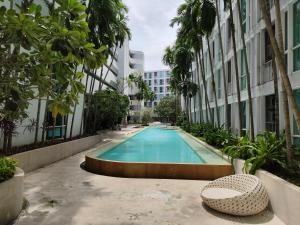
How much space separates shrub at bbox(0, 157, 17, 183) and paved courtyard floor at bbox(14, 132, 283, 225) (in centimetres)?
75

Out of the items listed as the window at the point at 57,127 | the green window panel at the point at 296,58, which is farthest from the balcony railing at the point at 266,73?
the window at the point at 57,127

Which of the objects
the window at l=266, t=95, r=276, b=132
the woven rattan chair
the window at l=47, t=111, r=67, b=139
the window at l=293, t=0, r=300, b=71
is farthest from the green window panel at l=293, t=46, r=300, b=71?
the window at l=47, t=111, r=67, b=139

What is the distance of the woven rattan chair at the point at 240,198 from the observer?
586 cm

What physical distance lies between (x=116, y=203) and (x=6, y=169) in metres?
2.28

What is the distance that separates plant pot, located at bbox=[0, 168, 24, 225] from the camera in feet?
17.4

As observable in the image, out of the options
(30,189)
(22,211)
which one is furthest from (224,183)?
(30,189)

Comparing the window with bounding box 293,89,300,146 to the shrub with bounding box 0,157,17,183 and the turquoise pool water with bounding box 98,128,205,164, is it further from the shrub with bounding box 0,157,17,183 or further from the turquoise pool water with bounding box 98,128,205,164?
the shrub with bounding box 0,157,17,183

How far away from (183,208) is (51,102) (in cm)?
342

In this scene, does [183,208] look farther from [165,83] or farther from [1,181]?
[165,83]

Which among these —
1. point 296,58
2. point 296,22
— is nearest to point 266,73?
point 296,58

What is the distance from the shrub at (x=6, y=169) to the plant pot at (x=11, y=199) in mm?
110

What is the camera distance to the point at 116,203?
6730 mm

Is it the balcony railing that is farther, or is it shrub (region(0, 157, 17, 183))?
the balcony railing

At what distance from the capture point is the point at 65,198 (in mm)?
7062
